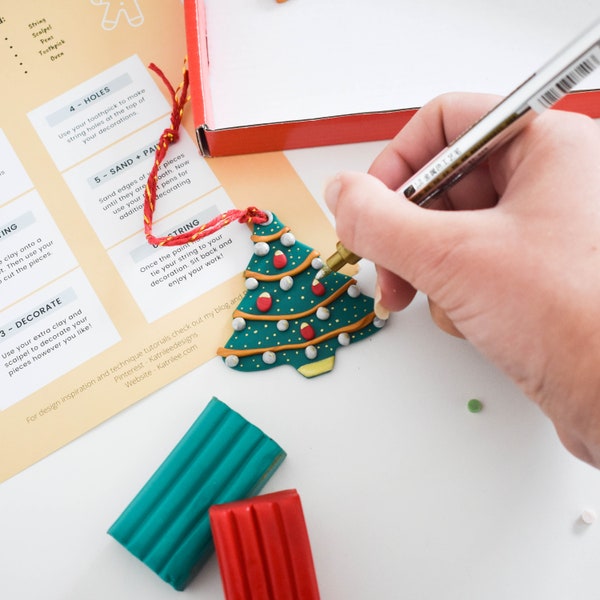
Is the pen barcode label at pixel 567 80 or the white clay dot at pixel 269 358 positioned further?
the white clay dot at pixel 269 358

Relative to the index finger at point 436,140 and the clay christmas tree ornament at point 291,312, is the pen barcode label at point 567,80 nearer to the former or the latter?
the index finger at point 436,140

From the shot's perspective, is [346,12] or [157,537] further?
[346,12]

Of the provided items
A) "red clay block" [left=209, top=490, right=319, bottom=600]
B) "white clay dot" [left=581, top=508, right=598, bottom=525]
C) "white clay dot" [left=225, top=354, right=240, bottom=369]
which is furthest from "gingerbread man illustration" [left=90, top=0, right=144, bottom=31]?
"white clay dot" [left=581, top=508, right=598, bottom=525]

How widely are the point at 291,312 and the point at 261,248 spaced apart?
0.07m

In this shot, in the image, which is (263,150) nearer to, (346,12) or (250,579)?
(346,12)

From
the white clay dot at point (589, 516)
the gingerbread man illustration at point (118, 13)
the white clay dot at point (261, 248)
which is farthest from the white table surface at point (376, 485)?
the gingerbread man illustration at point (118, 13)

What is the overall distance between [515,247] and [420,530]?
0.96ft

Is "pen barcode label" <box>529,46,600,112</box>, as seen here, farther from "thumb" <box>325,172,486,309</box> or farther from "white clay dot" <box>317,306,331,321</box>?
"white clay dot" <box>317,306,331,321</box>

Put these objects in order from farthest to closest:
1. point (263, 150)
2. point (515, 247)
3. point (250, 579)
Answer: point (263, 150) → point (250, 579) → point (515, 247)

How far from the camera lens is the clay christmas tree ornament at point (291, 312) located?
0.59 metres

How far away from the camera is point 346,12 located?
643mm

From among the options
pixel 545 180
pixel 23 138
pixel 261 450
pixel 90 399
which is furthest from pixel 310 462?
pixel 23 138

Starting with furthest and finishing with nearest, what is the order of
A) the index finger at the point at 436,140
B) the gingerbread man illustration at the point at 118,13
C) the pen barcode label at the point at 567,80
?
the gingerbread man illustration at the point at 118,13 → the index finger at the point at 436,140 → the pen barcode label at the point at 567,80

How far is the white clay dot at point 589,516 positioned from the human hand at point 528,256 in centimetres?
12
